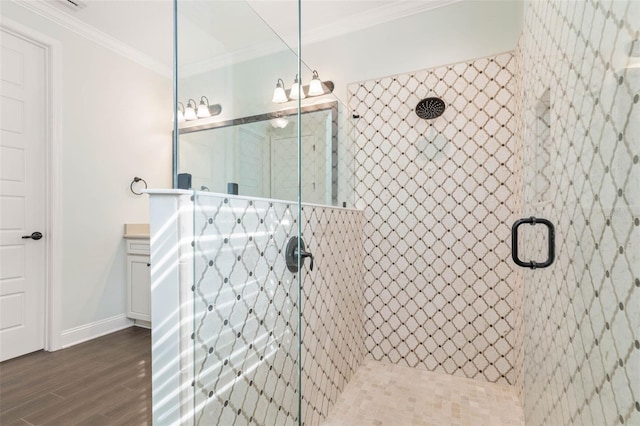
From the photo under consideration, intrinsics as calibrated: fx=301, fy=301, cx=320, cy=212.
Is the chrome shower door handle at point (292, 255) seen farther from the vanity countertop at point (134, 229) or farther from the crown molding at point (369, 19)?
the vanity countertop at point (134, 229)

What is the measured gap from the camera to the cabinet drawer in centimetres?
288

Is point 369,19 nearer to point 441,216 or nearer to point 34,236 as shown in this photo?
point 441,216

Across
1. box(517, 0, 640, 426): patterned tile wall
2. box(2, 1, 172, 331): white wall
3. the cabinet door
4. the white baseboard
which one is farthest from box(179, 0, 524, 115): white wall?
the white baseboard

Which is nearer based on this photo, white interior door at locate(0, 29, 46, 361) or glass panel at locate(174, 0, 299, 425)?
glass panel at locate(174, 0, 299, 425)

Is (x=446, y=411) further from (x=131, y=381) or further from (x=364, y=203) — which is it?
(x=131, y=381)

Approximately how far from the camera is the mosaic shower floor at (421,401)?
169 cm

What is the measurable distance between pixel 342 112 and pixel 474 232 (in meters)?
1.36

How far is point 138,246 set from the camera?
2.94 metres

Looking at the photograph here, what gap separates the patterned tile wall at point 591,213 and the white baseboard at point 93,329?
3.29 m

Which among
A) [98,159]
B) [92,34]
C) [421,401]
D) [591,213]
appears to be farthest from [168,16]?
[421,401]

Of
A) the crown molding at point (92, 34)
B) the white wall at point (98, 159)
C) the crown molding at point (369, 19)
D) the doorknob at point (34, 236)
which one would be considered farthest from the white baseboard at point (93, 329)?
the crown molding at point (369, 19)

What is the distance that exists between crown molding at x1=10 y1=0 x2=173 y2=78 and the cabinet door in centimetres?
204

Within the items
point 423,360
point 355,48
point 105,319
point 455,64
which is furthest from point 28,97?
point 423,360

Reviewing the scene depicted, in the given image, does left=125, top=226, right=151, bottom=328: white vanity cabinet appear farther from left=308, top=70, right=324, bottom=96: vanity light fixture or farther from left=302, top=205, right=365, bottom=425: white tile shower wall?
left=308, top=70, right=324, bottom=96: vanity light fixture
